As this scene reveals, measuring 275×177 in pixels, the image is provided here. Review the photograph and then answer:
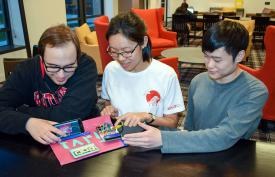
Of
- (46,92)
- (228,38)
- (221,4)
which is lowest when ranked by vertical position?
(46,92)

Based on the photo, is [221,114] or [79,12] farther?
[79,12]

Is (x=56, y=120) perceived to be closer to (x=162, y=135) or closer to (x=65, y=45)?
(x=65, y=45)

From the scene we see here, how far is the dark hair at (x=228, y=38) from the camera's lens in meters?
1.06

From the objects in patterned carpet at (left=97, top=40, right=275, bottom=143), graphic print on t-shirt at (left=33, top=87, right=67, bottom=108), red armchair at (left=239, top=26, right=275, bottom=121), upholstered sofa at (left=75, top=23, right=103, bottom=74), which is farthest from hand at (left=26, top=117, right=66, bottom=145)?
upholstered sofa at (left=75, top=23, right=103, bottom=74)

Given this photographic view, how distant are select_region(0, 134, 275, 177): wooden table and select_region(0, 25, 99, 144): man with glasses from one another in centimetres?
11

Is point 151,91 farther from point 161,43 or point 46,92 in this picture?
point 161,43

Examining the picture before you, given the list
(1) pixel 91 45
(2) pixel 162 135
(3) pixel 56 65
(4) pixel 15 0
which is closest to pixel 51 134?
(3) pixel 56 65

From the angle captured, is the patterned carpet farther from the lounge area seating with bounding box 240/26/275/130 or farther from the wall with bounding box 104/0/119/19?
the wall with bounding box 104/0/119/19

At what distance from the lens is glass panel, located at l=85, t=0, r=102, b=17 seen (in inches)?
264

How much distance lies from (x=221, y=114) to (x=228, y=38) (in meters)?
0.33

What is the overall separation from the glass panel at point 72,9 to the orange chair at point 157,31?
1523mm

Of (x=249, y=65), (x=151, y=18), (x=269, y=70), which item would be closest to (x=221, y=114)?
(x=269, y=70)

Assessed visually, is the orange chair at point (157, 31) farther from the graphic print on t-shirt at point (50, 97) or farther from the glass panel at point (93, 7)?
the graphic print on t-shirt at point (50, 97)

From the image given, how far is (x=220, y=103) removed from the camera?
1.18 meters
